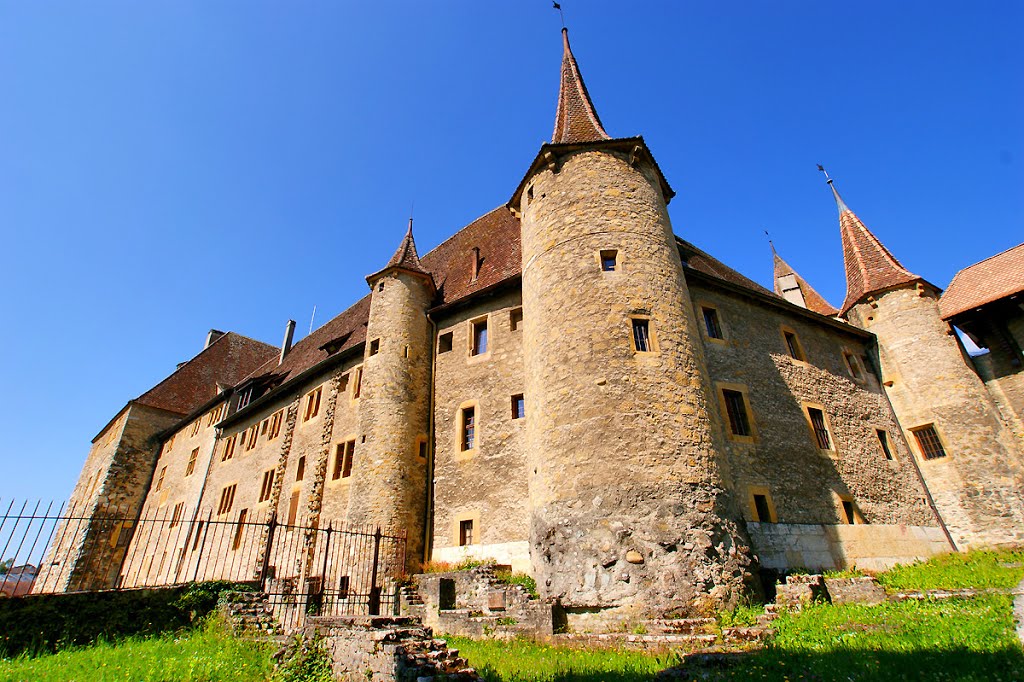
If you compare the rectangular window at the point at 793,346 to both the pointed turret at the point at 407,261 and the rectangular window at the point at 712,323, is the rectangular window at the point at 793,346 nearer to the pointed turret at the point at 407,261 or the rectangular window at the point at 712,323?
the rectangular window at the point at 712,323

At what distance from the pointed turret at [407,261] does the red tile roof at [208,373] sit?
21.5m

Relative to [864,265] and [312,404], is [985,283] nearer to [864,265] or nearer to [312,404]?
[864,265]

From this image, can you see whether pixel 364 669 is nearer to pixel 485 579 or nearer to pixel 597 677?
pixel 597 677

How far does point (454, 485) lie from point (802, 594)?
358 inches

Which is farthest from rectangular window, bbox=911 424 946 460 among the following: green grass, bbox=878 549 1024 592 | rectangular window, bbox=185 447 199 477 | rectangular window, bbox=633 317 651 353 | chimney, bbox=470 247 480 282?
rectangular window, bbox=185 447 199 477

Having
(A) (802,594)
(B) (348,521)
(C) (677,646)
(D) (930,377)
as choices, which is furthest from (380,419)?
(D) (930,377)

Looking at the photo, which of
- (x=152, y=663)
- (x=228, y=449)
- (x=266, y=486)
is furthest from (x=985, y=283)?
(x=228, y=449)

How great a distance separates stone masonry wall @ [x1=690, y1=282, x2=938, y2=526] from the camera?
14133 mm

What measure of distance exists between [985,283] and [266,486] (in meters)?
28.8

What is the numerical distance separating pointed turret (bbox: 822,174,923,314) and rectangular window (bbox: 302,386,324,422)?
72.7 ft

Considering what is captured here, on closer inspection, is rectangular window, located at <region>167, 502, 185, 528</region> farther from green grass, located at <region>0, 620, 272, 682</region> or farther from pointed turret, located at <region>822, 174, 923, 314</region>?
pointed turret, located at <region>822, 174, 923, 314</region>

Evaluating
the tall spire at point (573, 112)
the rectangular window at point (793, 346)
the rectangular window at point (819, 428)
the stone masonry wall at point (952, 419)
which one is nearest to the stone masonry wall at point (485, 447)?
the tall spire at point (573, 112)

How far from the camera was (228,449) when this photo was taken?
26.7 m

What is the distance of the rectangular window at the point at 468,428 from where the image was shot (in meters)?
15.7
